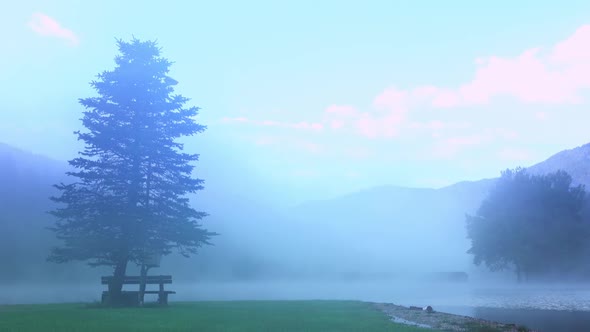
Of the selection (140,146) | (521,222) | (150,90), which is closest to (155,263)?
(140,146)

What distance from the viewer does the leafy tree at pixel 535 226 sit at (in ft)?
317

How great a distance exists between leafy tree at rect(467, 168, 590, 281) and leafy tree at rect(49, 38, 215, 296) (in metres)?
70.8

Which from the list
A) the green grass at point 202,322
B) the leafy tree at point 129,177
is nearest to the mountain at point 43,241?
the leafy tree at point 129,177

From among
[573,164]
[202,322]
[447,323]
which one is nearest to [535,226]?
[447,323]

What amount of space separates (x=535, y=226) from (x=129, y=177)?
7809 cm

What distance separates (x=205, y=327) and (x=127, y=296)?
18627mm

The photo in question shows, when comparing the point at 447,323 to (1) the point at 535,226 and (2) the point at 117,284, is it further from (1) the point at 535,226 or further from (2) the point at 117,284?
(1) the point at 535,226

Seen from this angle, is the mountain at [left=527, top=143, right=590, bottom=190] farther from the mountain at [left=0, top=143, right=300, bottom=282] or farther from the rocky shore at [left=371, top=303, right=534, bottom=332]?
the rocky shore at [left=371, top=303, right=534, bottom=332]

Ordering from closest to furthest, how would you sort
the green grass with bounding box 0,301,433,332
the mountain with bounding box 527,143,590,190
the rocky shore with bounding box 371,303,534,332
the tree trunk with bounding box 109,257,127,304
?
1. the green grass with bounding box 0,301,433,332
2. the rocky shore with bounding box 371,303,534,332
3. the tree trunk with bounding box 109,257,127,304
4. the mountain with bounding box 527,143,590,190

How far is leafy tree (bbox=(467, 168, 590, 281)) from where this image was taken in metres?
96.5

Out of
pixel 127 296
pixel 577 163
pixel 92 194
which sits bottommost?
pixel 127 296

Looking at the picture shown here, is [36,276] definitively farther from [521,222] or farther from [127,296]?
[521,222]

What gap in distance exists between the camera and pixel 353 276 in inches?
6107

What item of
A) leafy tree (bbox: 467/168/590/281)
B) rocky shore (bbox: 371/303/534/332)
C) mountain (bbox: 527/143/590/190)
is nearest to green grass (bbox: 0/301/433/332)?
rocky shore (bbox: 371/303/534/332)
